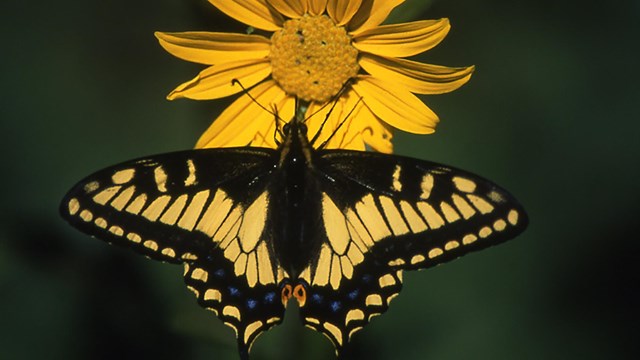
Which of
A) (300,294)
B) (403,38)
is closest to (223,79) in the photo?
(403,38)

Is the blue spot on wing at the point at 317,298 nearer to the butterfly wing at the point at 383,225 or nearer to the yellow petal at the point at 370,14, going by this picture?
the butterfly wing at the point at 383,225

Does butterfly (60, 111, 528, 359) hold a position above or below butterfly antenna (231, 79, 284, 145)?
below

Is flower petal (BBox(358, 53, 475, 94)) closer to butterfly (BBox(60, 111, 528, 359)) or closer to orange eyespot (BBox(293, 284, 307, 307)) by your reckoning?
butterfly (BBox(60, 111, 528, 359))

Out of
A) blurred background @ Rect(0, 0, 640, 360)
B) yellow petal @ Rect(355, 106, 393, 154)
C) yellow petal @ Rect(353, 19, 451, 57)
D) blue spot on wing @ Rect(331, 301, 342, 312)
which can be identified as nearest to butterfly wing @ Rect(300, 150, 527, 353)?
blue spot on wing @ Rect(331, 301, 342, 312)

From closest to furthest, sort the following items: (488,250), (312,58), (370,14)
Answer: (370,14), (312,58), (488,250)

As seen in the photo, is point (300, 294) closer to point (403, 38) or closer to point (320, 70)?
point (320, 70)

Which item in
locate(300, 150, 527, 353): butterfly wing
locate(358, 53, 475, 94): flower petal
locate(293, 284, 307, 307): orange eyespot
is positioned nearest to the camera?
locate(300, 150, 527, 353): butterfly wing

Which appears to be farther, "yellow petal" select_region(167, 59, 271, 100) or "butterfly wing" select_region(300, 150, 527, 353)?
"yellow petal" select_region(167, 59, 271, 100)
